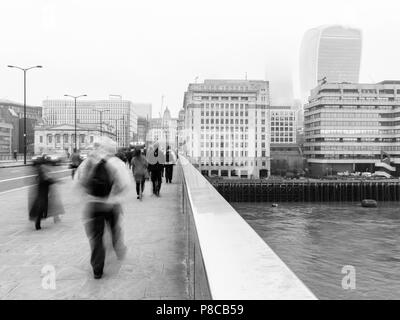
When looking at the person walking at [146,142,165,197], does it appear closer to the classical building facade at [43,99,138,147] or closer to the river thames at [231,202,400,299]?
the river thames at [231,202,400,299]

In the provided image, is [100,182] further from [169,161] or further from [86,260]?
[169,161]

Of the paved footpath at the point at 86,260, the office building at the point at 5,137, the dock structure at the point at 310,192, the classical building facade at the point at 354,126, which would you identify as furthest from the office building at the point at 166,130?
the paved footpath at the point at 86,260

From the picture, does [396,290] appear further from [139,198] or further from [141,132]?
[141,132]

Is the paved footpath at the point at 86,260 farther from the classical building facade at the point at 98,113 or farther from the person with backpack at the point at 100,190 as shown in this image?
the classical building facade at the point at 98,113

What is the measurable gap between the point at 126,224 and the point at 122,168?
3.58 m

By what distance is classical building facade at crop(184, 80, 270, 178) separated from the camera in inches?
5236

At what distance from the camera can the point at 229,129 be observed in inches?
5404

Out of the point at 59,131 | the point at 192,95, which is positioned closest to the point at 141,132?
the point at 192,95

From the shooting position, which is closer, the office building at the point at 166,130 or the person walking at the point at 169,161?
the person walking at the point at 169,161

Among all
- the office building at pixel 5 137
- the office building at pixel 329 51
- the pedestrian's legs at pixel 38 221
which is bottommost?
the pedestrian's legs at pixel 38 221

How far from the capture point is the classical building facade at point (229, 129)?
133000 mm

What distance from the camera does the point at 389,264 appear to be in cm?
2958

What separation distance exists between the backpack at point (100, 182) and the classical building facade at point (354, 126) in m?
117
